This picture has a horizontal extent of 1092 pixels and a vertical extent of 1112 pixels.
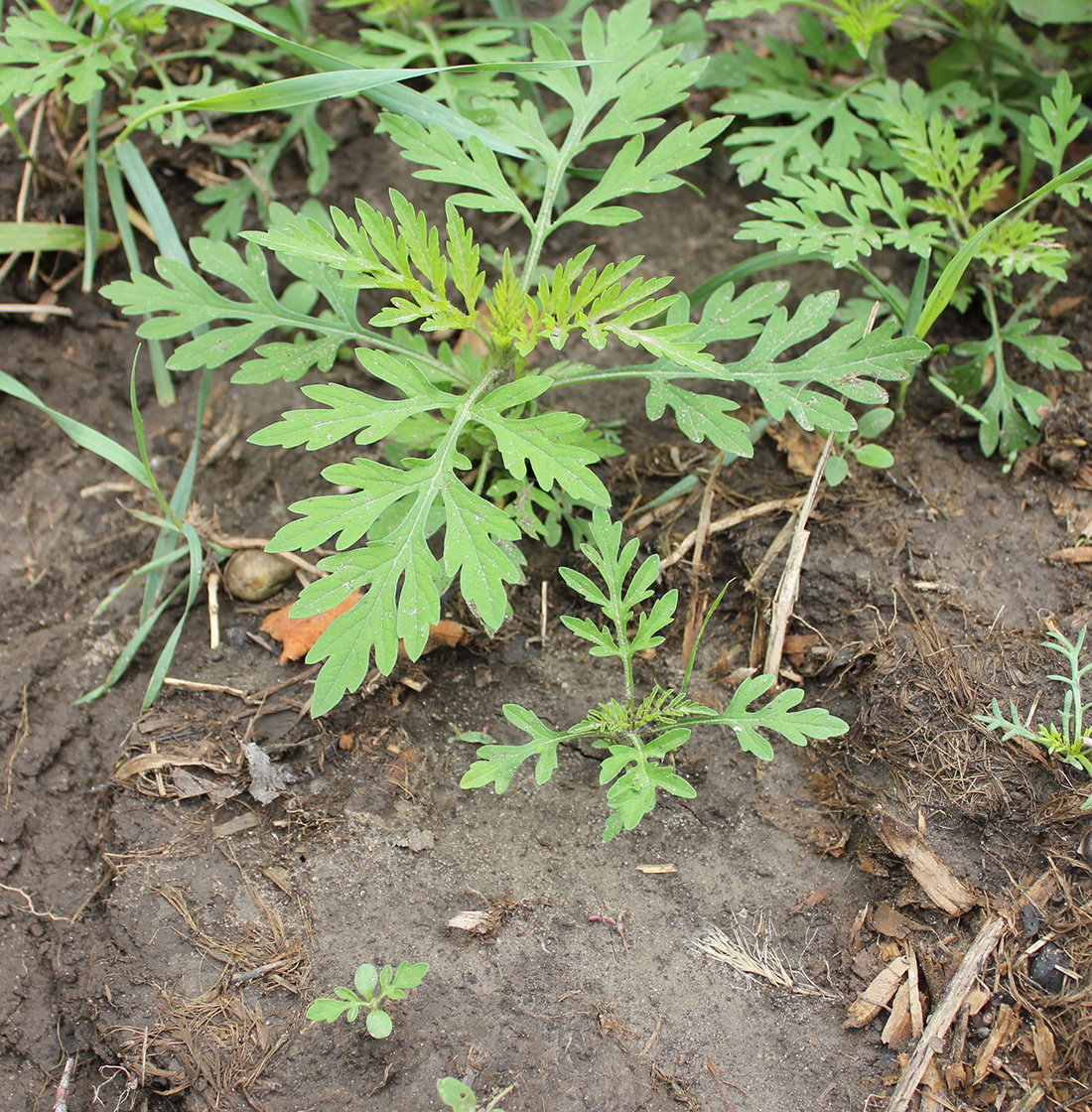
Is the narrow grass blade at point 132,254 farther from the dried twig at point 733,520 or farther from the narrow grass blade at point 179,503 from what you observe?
the dried twig at point 733,520

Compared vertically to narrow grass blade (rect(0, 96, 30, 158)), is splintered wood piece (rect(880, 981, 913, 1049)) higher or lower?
lower

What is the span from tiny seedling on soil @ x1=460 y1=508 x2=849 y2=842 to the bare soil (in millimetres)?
220

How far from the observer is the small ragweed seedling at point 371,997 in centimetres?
196

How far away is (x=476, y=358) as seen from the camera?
283cm

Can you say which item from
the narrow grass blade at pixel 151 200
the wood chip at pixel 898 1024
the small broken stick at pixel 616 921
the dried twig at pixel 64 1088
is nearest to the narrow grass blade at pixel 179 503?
the narrow grass blade at pixel 151 200

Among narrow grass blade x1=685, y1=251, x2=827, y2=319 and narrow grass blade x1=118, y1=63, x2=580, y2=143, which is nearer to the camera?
narrow grass blade x1=118, y1=63, x2=580, y2=143

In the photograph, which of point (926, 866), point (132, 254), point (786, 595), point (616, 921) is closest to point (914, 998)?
point (926, 866)

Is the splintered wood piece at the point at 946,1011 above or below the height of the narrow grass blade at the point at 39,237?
below

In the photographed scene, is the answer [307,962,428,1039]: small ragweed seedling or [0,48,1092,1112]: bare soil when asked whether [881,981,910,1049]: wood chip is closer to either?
[0,48,1092,1112]: bare soil

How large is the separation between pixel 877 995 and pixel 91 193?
3.58 meters

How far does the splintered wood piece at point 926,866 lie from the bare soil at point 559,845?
0.09 ft

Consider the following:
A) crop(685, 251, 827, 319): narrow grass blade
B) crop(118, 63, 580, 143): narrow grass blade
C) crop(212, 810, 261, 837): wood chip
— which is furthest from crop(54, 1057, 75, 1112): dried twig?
crop(685, 251, 827, 319): narrow grass blade

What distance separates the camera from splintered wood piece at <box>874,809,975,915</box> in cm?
212

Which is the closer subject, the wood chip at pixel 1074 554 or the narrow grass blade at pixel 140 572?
the wood chip at pixel 1074 554
